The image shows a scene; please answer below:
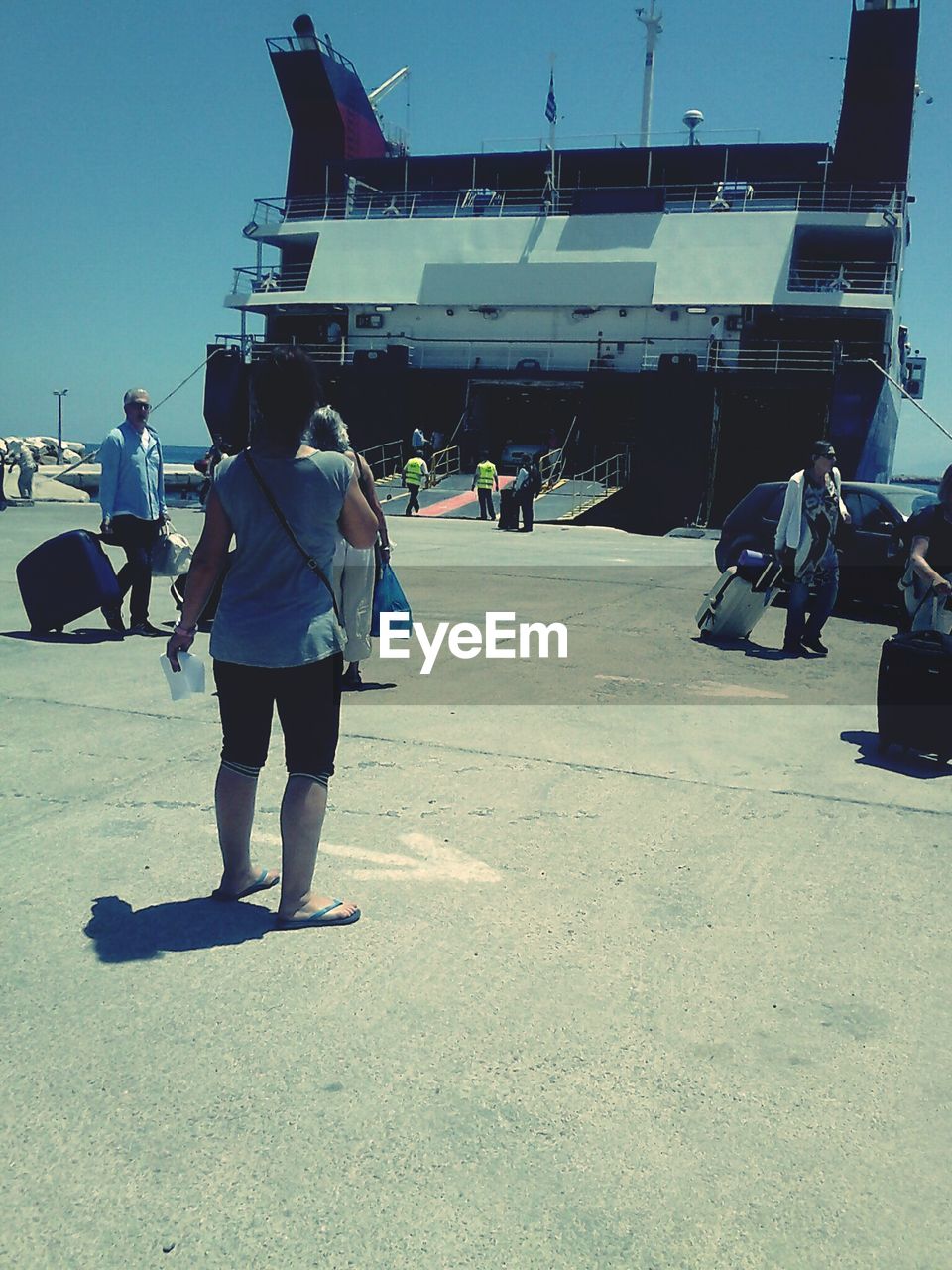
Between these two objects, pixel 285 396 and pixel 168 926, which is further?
pixel 168 926

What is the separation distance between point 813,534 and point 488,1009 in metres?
6.51

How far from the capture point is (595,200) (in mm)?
32281

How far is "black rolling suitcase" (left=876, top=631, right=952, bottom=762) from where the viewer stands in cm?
543

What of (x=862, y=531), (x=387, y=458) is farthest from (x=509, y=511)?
(x=862, y=531)

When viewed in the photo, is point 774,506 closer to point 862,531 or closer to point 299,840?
point 862,531

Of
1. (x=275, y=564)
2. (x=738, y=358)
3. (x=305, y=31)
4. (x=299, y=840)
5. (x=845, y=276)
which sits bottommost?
(x=299, y=840)

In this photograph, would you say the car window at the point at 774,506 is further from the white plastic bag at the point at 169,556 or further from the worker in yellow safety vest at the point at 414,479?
the worker in yellow safety vest at the point at 414,479

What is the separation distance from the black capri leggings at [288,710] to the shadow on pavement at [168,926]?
1.54 ft

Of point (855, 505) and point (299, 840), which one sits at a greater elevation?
point (855, 505)

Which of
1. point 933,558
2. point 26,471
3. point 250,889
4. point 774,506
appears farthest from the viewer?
point 26,471

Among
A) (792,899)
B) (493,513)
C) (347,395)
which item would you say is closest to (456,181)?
(347,395)

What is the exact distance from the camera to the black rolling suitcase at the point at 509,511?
22.7 meters

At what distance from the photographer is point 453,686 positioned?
7004mm

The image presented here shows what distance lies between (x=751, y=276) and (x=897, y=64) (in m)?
9.08
